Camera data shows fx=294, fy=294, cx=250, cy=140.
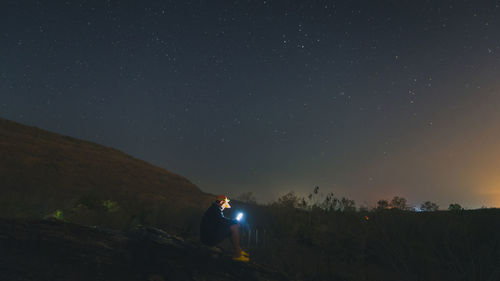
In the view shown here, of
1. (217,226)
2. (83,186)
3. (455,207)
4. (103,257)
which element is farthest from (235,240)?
(83,186)

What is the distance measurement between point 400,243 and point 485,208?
904 centimetres

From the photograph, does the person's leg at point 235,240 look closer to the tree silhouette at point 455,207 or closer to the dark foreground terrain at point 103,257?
the dark foreground terrain at point 103,257

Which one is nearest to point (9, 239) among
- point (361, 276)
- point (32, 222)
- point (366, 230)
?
point (32, 222)

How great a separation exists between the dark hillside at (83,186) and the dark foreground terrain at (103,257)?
4.64 m

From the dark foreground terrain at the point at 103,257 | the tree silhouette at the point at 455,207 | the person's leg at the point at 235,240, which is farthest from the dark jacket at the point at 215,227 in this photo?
the tree silhouette at the point at 455,207

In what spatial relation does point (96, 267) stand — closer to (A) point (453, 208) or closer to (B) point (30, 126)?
(A) point (453, 208)

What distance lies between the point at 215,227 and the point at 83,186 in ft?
71.5

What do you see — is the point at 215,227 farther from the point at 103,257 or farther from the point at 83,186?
the point at 83,186

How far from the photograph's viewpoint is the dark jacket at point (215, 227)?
24.4ft

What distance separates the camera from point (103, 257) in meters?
5.12

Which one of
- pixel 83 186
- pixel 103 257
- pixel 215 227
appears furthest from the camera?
pixel 83 186

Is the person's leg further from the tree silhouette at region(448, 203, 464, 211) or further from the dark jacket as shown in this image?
the tree silhouette at region(448, 203, 464, 211)

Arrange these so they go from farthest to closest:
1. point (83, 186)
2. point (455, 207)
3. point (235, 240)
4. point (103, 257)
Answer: point (83, 186), point (455, 207), point (235, 240), point (103, 257)

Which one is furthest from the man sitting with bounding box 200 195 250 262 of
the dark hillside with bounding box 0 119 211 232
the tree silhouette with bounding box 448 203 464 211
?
the tree silhouette with bounding box 448 203 464 211
